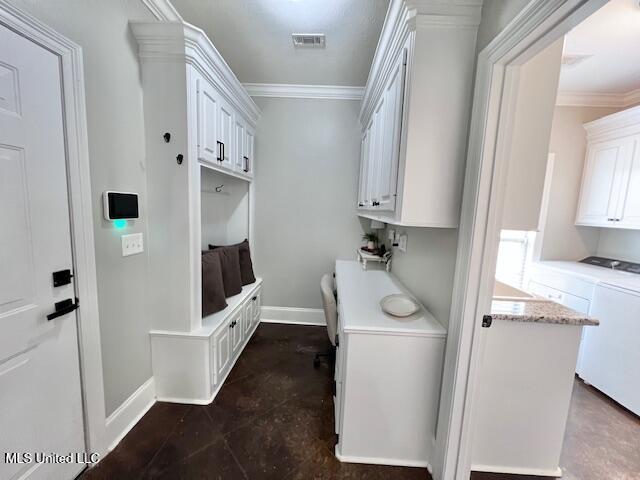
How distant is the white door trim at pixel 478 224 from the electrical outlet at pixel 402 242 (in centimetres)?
85

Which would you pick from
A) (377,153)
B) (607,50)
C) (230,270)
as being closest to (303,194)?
(230,270)

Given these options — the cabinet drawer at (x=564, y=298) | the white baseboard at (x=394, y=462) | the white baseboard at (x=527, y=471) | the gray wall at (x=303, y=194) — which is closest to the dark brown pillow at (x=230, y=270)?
the gray wall at (x=303, y=194)

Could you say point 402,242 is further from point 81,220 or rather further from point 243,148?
point 81,220

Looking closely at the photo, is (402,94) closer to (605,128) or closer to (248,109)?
(248,109)

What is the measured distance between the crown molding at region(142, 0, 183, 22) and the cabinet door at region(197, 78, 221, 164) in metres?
0.50

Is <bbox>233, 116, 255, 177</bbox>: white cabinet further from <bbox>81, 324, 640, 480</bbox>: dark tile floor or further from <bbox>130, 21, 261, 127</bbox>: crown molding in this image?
<bbox>81, 324, 640, 480</bbox>: dark tile floor

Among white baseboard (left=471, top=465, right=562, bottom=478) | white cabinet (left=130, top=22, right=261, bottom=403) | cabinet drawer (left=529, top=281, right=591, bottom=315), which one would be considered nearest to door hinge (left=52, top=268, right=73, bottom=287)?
white cabinet (left=130, top=22, right=261, bottom=403)

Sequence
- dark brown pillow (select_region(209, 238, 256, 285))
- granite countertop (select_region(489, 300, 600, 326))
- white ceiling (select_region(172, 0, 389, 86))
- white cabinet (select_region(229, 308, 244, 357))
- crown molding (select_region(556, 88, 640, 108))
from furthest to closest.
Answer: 1. dark brown pillow (select_region(209, 238, 256, 285))
2. crown molding (select_region(556, 88, 640, 108))
3. white cabinet (select_region(229, 308, 244, 357))
4. white ceiling (select_region(172, 0, 389, 86))
5. granite countertop (select_region(489, 300, 600, 326))

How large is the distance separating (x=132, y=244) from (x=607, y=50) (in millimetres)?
3768

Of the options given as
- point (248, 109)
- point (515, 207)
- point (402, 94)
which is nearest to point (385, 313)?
point (515, 207)

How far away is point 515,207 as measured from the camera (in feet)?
3.91

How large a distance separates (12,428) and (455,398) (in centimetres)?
196

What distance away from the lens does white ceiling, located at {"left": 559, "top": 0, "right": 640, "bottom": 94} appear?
1647mm

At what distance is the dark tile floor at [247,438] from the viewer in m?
1.42
